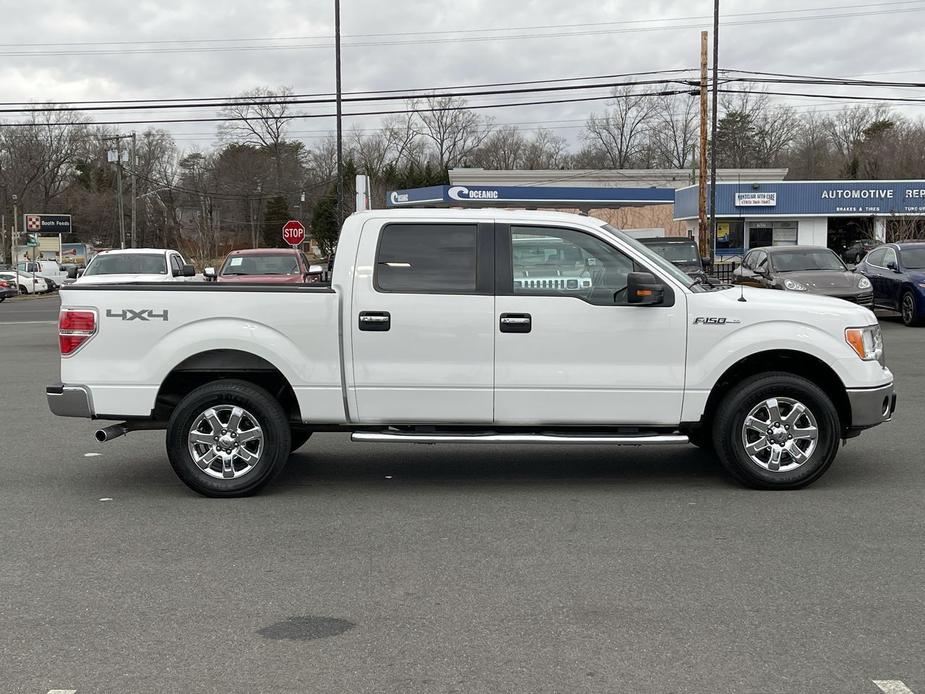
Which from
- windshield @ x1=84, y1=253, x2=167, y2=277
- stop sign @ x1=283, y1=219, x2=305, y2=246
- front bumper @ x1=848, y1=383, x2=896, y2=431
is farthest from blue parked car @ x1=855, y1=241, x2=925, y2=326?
stop sign @ x1=283, y1=219, x2=305, y2=246

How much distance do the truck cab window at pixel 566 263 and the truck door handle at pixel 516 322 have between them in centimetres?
22

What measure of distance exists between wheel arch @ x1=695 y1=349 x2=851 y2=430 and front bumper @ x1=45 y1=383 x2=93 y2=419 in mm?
4228

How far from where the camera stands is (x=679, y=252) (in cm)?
2219

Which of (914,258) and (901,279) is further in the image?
(914,258)

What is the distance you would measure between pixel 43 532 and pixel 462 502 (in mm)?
2648

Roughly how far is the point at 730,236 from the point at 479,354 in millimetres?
46814

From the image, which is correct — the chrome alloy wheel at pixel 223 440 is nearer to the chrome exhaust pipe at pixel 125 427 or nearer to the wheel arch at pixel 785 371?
the chrome exhaust pipe at pixel 125 427

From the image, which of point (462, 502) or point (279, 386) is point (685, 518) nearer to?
point (462, 502)

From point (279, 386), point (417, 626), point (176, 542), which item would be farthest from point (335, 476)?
point (417, 626)

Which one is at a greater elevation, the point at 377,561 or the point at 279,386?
the point at 279,386

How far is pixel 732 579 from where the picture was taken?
500 cm

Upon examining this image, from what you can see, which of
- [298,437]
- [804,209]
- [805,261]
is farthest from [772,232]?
[298,437]

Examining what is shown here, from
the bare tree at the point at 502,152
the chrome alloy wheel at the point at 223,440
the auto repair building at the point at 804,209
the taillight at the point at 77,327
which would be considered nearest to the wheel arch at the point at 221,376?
the chrome alloy wheel at the point at 223,440

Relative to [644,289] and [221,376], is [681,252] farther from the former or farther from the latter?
[221,376]
